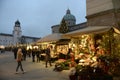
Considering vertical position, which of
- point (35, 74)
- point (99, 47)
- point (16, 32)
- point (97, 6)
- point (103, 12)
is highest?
point (16, 32)

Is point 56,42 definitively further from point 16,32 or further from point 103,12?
point 16,32

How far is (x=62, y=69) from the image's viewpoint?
62.7 feet

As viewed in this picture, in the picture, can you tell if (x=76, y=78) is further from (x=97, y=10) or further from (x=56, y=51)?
(x=56, y=51)

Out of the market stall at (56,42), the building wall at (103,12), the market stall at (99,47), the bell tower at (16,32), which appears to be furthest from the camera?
the bell tower at (16,32)

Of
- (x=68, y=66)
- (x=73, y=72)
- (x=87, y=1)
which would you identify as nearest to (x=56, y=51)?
(x=87, y=1)

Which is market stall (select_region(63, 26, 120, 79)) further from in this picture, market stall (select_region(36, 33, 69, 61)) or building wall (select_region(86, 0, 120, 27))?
market stall (select_region(36, 33, 69, 61))

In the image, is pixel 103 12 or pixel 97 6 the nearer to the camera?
pixel 103 12

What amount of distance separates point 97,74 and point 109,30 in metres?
4.12

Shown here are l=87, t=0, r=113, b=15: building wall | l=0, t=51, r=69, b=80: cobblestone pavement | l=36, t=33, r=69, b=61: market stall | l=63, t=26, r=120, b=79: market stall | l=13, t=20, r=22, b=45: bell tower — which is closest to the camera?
l=63, t=26, r=120, b=79: market stall

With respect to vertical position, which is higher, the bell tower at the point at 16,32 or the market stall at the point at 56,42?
the bell tower at the point at 16,32

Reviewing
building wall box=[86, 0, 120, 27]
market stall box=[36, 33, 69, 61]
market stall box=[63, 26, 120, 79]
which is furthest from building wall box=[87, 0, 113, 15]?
market stall box=[36, 33, 69, 61]

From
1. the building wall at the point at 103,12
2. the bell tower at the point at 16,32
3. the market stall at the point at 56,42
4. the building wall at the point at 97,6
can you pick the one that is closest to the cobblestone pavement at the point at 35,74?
the building wall at the point at 103,12

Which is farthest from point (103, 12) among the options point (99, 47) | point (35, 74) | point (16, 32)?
point (16, 32)

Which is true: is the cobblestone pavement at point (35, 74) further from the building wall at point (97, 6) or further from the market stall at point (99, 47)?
the building wall at point (97, 6)
